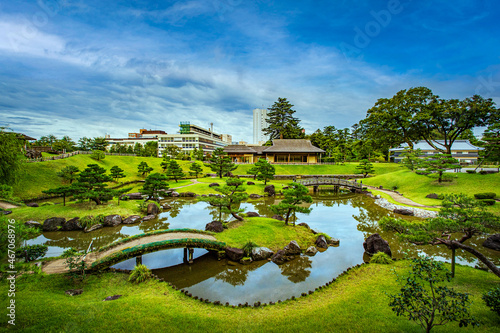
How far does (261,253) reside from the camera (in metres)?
11.1

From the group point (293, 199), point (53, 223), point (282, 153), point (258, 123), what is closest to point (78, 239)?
point (53, 223)

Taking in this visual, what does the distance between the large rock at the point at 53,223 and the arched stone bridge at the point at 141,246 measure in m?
8.04

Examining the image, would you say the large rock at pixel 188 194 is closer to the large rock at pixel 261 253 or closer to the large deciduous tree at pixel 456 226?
the large rock at pixel 261 253

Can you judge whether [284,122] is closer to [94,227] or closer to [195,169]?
[195,169]

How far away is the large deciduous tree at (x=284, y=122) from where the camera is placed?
196 ft

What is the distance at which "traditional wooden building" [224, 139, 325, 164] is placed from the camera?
49.1 meters

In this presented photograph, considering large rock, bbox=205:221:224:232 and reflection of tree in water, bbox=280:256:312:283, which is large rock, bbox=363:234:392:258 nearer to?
reflection of tree in water, bbox=280:256:312:283

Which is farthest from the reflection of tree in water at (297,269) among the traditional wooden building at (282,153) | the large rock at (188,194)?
the traditional wooden building at (282,153)

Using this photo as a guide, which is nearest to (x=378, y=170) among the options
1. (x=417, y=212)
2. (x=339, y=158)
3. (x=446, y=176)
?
(x=339, y=158)

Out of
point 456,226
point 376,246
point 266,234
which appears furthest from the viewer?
point 266,234

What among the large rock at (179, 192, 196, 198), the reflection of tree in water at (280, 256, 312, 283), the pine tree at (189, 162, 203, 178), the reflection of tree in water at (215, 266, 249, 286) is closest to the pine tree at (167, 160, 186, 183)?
the pine tree at (189, 162, 203, 178)

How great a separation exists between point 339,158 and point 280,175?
60.0ft

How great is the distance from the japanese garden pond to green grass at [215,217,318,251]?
1.28m

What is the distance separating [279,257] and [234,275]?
8.49 ft
